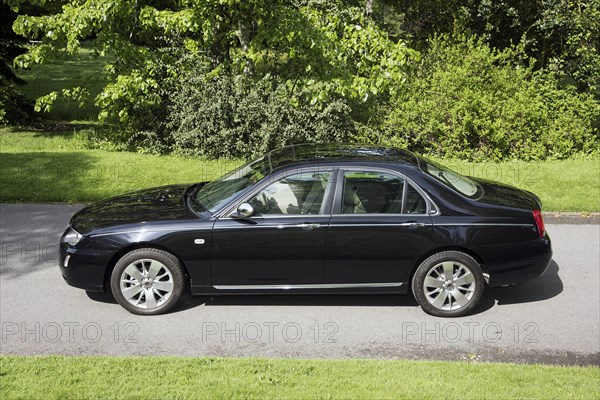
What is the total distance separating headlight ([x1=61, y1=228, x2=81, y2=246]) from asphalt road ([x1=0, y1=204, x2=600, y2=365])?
674 millimetres

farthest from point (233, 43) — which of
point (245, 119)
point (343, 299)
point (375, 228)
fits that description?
point (375, 228)

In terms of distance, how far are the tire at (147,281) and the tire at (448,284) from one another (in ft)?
7.73

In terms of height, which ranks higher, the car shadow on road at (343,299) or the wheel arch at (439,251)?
the wheel arch at (439,251)

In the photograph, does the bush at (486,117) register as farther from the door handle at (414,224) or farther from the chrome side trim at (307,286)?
the chrome side trim at (307,286)

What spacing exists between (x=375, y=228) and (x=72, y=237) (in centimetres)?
300

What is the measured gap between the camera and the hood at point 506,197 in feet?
22.5

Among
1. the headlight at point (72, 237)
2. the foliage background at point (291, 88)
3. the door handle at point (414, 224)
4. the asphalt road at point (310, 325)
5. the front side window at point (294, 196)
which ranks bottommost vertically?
the asphalt road at point (310, 325)

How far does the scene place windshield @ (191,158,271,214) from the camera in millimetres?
6719

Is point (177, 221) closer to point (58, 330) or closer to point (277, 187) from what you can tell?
point (277, 187)

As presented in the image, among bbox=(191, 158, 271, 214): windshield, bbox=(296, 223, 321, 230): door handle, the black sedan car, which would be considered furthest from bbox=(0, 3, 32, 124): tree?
bbox=(296, 223, 321, 230): door handle

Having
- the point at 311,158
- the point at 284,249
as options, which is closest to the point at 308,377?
the point at 284,249

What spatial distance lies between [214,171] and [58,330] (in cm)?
646

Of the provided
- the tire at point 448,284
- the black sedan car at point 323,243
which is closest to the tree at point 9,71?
the black sedan car at point 323,243

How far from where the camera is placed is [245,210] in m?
6.41
